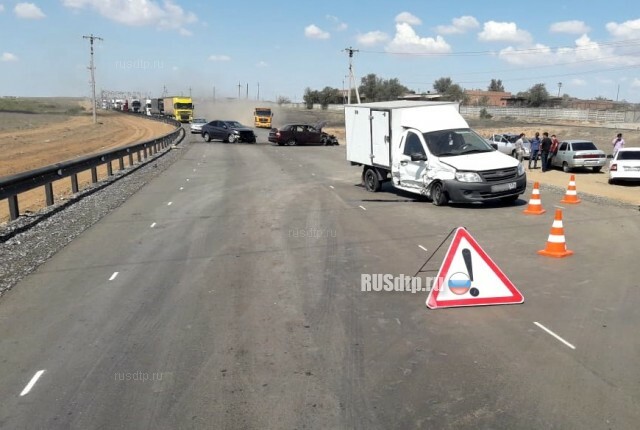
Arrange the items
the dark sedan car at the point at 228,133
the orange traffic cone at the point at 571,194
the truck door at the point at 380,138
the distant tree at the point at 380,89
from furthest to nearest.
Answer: the distant tree at the point at 380,89
the dark sedan car at the point at 228,133
the truck door at the point at 380,138
the orange traffic cone at the point at 571,194

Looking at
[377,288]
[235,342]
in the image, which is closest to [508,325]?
[377,288]

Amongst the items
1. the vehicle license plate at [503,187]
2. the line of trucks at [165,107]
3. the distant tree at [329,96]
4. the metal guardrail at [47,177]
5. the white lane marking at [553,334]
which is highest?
the distant tree at [329,96]

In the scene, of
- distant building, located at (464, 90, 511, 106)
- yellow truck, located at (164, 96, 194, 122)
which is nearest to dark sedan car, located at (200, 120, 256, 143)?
yellow truck, located at (164, 96, 194, 122)

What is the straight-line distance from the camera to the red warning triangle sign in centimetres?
645

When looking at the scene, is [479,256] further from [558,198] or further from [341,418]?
[558,198]

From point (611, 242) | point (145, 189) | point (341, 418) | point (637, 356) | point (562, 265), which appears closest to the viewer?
point (341, 418)

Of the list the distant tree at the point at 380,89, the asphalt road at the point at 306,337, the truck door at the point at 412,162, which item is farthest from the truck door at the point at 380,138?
the distant tree at the point at 380,89

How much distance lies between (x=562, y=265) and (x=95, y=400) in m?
6.37

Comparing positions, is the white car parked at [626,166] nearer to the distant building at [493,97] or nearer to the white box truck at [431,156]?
the white box truck at [431,156]

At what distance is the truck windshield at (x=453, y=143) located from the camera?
551 inches

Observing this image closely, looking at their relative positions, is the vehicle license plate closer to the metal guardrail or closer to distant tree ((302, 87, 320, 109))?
the metal guardrail

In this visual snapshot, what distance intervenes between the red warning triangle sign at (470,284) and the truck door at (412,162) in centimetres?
755

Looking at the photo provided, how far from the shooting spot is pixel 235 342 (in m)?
5.38

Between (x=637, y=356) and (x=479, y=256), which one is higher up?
(x=479, y=256)
